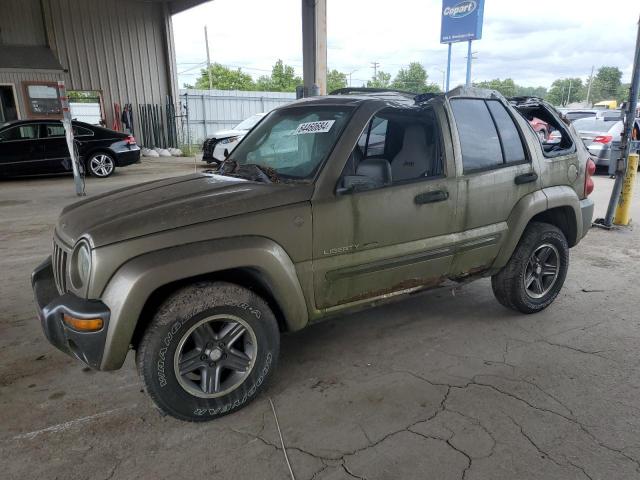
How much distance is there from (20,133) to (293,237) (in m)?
11.4

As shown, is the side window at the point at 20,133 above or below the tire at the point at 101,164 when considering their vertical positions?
above

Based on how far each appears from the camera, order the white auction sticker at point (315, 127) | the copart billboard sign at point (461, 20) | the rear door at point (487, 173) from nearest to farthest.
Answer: the white auction sticker at point (315, 127) → the rear door at point (487, 173) → the copart billboard sign at point (461, 20)

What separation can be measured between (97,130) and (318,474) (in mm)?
12133

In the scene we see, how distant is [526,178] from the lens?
3641mm

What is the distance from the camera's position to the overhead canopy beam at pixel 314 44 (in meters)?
9.74

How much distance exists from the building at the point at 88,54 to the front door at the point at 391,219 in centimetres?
1681

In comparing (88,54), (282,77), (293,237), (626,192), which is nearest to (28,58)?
(88,54)

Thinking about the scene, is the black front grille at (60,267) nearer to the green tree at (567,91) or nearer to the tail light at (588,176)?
the tail light at (588,176)

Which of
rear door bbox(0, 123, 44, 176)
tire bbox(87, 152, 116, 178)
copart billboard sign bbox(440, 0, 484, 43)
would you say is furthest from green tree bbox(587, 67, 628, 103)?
rear door bbox(0, 123, 44, 176)

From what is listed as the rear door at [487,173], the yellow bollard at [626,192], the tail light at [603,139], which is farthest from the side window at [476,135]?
the tail light at [603,139]

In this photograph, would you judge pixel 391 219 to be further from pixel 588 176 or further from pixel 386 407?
pixel 588 176

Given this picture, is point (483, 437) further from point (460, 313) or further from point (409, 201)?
point (460, 313)

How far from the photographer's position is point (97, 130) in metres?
12.2

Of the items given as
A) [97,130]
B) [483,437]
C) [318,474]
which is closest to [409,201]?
[483,437]
